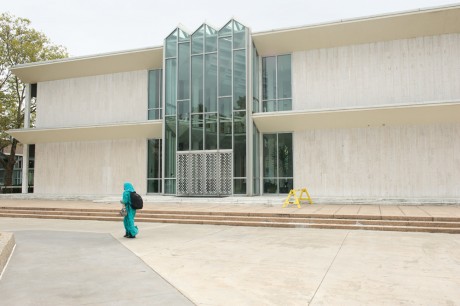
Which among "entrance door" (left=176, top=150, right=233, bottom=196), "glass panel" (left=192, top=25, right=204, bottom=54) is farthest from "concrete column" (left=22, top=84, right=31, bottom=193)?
"glass panel" (left=192, top=25, right=204, bottom=54)

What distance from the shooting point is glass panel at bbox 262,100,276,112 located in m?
20.6

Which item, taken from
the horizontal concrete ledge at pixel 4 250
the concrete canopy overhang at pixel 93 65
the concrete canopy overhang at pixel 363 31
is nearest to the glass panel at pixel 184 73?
the concrete canopy overhang at pixel 93 65

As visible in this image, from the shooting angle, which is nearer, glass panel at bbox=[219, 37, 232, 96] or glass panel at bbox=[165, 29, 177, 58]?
glass panel at bbox=[219, 37, 232, 96]

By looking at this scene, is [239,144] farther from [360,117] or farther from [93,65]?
[93,65]

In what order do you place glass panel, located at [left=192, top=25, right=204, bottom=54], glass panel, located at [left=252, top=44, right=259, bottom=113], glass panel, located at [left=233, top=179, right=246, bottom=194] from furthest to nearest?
glass panel, located at [left=192, top=25, right=204, bottom=54]
glass panel, located at [left=252, top=44, right=259, bottom=113]
glass panel, located at [left=233, top=179, right=246, bottom=194]

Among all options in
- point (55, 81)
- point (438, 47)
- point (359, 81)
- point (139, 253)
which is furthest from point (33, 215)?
point (438, 47)

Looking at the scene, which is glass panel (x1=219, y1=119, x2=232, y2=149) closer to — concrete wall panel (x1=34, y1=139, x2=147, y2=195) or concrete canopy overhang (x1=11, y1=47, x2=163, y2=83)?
concrete wall panel (x1=34, y1=139, x2=147, y2=195)

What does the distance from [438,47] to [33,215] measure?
19.0m

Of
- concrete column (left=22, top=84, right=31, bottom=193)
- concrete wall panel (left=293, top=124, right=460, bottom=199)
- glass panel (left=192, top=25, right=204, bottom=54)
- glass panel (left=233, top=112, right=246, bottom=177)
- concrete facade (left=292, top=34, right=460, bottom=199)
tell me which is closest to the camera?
concrete wall panel (left=293, top=124, right=460, bottom=199)

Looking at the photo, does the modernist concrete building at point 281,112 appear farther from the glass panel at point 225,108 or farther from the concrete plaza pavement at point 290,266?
the concrete plaza pavement at point 290,266

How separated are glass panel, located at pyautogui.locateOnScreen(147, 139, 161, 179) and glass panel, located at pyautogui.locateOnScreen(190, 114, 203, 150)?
311cm

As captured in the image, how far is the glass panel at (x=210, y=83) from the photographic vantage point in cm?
2025

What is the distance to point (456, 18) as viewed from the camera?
55.8ft

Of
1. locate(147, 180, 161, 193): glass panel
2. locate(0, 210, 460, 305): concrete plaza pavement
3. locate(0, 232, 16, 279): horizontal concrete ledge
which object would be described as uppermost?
locate(147, 180, 161, 193): glass panel
